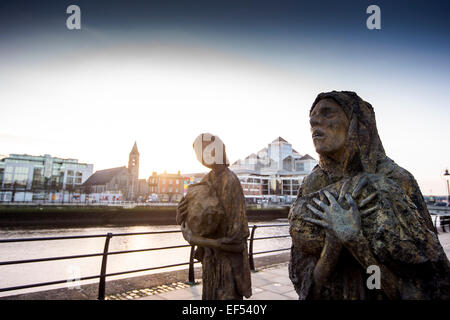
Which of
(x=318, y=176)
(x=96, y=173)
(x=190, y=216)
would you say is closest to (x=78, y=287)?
(x=190, y=216)

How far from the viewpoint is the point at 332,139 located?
1.41 m

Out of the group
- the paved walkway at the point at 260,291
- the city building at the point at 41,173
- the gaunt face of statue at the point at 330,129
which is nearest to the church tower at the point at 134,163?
the city building at the point at 41,173

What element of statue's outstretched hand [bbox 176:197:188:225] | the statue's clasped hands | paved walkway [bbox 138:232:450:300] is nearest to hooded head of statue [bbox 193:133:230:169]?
statue's outstretched hand [bbox 176:197:188:225]

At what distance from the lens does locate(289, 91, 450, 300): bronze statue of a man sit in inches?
42.4

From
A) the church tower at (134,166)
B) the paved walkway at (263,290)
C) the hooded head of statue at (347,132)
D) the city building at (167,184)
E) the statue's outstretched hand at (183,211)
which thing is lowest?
the paved walkway at (263,290)

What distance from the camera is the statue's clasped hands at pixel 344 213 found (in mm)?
1141

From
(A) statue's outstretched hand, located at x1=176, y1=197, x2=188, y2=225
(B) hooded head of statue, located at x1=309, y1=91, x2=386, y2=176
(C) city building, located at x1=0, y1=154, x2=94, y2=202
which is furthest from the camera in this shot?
(C) city building, located at x1=0, y1=154, x2=94, y2=202

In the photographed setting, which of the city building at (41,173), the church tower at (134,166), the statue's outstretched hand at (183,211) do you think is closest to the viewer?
the statue's outstretched hand at (183,211)

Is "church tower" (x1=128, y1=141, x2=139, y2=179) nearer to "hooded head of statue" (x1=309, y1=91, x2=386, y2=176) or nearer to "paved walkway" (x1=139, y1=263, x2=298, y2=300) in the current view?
"paved walkway" (x1=139, y1=263, x2=298, y2=300)

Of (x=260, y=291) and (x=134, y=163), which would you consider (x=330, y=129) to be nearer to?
(x=260, y=291)

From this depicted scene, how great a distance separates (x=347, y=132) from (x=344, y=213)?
0.47 meters

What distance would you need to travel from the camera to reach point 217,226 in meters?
2.61

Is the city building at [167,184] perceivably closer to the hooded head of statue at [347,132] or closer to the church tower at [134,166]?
the church tower at [134,166]

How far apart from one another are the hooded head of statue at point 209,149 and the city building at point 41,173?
233 feet
